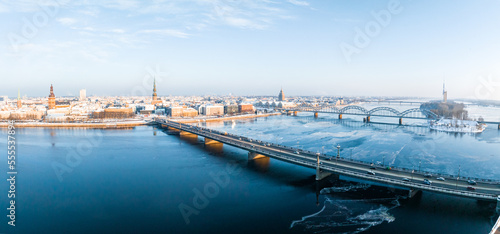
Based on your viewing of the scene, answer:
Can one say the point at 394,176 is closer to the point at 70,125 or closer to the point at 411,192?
the point at 411,192

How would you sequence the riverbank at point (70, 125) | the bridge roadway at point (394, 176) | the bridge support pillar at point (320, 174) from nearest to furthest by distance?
the bridge roadway at point (394, 176), the bridge support pillar at point (320, 174), the riverbank at point (70, 125)

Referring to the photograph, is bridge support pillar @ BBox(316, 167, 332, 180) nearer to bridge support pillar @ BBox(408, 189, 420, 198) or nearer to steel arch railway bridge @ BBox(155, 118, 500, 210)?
steel arch railway bridge @ BBox(155, 118, 500, 210)

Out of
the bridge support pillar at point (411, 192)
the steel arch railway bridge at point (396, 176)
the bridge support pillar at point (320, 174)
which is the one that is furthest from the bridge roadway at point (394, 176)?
the bridge support pillar at point (411, 192)

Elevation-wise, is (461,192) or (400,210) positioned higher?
(461,192)

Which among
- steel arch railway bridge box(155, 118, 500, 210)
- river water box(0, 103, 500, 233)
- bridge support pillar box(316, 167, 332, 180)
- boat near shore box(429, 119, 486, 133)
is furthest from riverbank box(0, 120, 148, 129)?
boat near shore box(429, 119, 486, 133)

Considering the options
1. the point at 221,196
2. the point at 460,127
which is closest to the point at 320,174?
the point at 221,196

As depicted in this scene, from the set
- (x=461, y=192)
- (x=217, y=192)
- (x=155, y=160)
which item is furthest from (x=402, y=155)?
(x=155, y=160)

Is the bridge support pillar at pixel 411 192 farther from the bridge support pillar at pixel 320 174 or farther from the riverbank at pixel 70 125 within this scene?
the riverbank at pixel 70 125

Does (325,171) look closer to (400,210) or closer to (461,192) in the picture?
(400,210)
